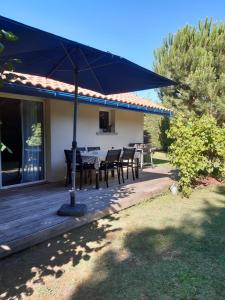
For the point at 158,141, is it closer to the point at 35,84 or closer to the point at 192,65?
the point at 192,65

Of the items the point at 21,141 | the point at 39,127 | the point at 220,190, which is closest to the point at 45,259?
the point at 21,141

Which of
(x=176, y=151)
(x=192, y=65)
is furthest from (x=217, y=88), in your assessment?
(x=176, y=151)

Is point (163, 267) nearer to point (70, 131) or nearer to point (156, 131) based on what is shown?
point (70, 131)

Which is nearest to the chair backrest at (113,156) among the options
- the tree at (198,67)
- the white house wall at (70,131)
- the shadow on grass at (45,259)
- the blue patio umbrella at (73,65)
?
the blue patio umbrella at (73,65)

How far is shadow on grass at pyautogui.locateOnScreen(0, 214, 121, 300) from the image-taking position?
3.15 meters

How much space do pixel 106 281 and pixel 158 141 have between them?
17703 millimetres

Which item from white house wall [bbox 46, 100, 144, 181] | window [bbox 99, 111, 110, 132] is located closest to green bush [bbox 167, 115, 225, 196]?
white house wall [bbox 46, 100, 144, 181]

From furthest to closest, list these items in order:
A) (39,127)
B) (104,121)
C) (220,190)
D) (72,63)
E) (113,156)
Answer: (104,121)
(220,190)
(39,127)
(113,156)
(72,63)

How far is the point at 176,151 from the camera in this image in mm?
7750

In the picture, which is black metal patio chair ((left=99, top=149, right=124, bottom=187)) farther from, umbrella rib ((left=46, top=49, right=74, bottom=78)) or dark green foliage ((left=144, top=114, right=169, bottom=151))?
dark green foliage ((left=144, top=114, right=169, bottom=151))

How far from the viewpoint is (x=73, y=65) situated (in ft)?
17.0

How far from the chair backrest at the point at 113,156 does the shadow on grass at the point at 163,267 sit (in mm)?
3120

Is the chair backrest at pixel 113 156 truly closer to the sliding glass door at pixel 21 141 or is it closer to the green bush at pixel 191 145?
the green bush at pixel 191 145

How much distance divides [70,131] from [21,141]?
5.95 ft
